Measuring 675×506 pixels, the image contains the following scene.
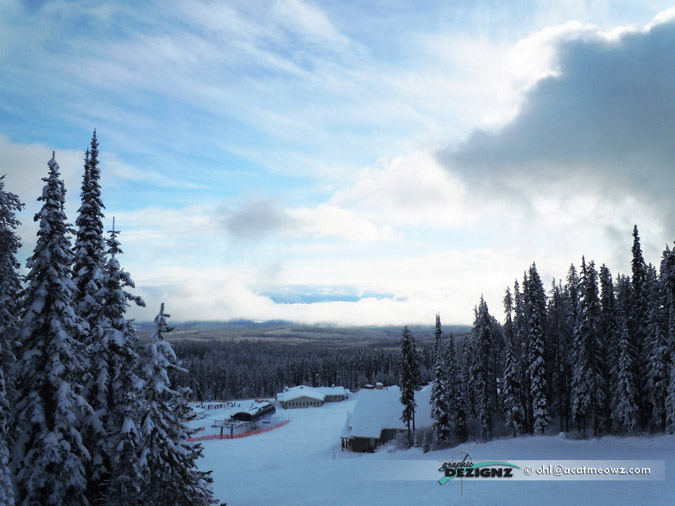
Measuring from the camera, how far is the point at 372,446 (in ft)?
182

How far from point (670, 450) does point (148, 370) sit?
37340 millimetres

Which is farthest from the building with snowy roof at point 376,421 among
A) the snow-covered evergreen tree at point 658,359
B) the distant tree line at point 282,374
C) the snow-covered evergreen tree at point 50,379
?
the distant tree line at point 282,374

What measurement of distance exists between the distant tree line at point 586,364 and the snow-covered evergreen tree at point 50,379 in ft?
134

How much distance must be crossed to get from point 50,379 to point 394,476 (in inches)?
1033

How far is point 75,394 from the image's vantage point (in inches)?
648

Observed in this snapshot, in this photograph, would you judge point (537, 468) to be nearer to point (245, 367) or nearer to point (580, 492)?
point (580, 492)

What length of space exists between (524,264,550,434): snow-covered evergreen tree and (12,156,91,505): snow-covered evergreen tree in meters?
41.6

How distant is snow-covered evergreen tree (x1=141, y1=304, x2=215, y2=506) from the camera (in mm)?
16047

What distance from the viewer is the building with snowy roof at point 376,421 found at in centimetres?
5547

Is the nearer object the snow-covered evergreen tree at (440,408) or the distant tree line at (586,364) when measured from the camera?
the distant tree line at (586,364)

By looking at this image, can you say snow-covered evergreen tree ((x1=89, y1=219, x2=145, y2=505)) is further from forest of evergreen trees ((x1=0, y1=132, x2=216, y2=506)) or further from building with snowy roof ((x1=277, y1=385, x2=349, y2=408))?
building with snowy roof ((x1=277, y1=385, x2=349, y2=408))

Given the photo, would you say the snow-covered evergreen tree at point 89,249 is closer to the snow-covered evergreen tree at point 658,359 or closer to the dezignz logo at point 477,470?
the dezignz logo at point 477,470

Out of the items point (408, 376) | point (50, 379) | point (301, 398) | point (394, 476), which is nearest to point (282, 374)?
point (301, 398)

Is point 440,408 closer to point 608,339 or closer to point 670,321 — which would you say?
point 608,339
